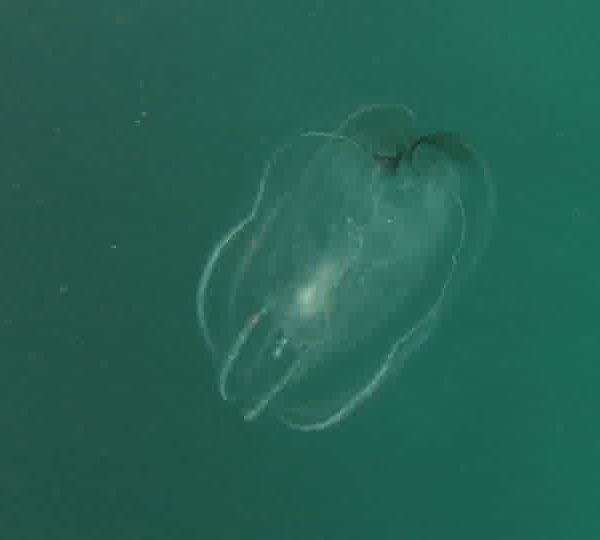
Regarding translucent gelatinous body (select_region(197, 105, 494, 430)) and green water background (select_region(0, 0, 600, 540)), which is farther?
translucent gelatinous body (select_region(197, 105, 494, 430))

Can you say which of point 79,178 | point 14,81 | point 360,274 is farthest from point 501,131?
point 14,81

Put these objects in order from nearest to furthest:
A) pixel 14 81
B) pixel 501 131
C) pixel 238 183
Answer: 1. pixel 14 81
2. pixel 238 183
3. pixel 501 131

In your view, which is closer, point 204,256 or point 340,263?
point 204,256

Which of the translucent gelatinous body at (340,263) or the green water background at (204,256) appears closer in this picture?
the green water background at (204,256)

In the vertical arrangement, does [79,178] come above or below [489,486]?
above

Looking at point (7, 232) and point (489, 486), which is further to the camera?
point (489, 486)

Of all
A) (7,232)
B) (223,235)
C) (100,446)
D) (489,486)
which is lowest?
(489,486)

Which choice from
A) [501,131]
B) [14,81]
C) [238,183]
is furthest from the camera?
[501,131]

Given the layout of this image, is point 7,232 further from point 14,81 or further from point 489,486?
point 489,486
